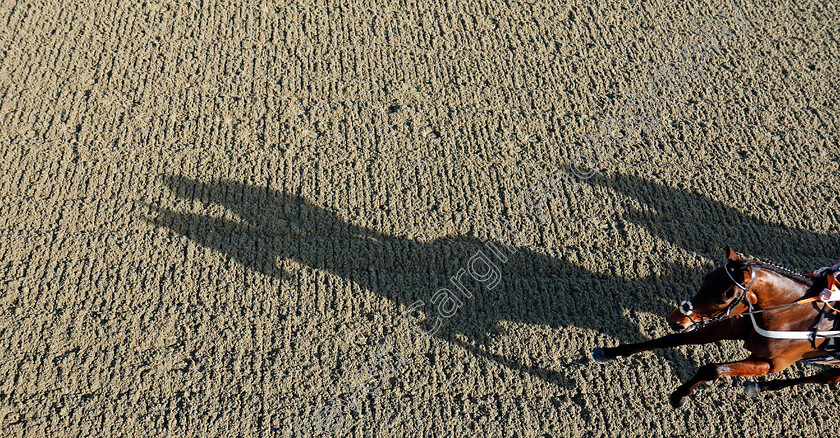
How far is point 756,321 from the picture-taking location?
10.9 ft

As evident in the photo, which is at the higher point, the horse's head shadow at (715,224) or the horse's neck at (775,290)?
the horse's neck at (775,290)

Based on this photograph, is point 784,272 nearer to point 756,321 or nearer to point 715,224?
point 756,321

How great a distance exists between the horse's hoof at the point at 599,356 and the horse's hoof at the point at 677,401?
1.29ft

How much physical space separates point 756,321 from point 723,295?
1.17ft

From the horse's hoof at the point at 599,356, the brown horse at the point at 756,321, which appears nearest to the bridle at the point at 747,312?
the brown horse at the point at 756,321

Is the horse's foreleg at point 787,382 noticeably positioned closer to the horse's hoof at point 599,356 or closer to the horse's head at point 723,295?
the horse's head at point 723,295

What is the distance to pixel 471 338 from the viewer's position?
373 centimetres

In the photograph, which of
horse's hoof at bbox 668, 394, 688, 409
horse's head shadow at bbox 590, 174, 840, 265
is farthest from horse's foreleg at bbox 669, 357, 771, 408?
horse's head shadow at bbox 590, 174, 840, 265

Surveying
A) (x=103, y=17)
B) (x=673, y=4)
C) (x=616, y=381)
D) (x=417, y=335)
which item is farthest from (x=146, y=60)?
(x=673, y=4)

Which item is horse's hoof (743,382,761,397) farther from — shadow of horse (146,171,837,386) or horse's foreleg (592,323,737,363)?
shadow of horse (146,171,837,386)

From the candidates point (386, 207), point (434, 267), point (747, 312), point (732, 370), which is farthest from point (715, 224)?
point (386, 207)

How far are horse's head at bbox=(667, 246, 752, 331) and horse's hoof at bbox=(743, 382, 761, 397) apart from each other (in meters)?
0.59

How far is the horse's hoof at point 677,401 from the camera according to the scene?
354 cm

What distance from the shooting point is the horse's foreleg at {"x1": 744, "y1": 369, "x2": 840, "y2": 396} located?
3592 mm
